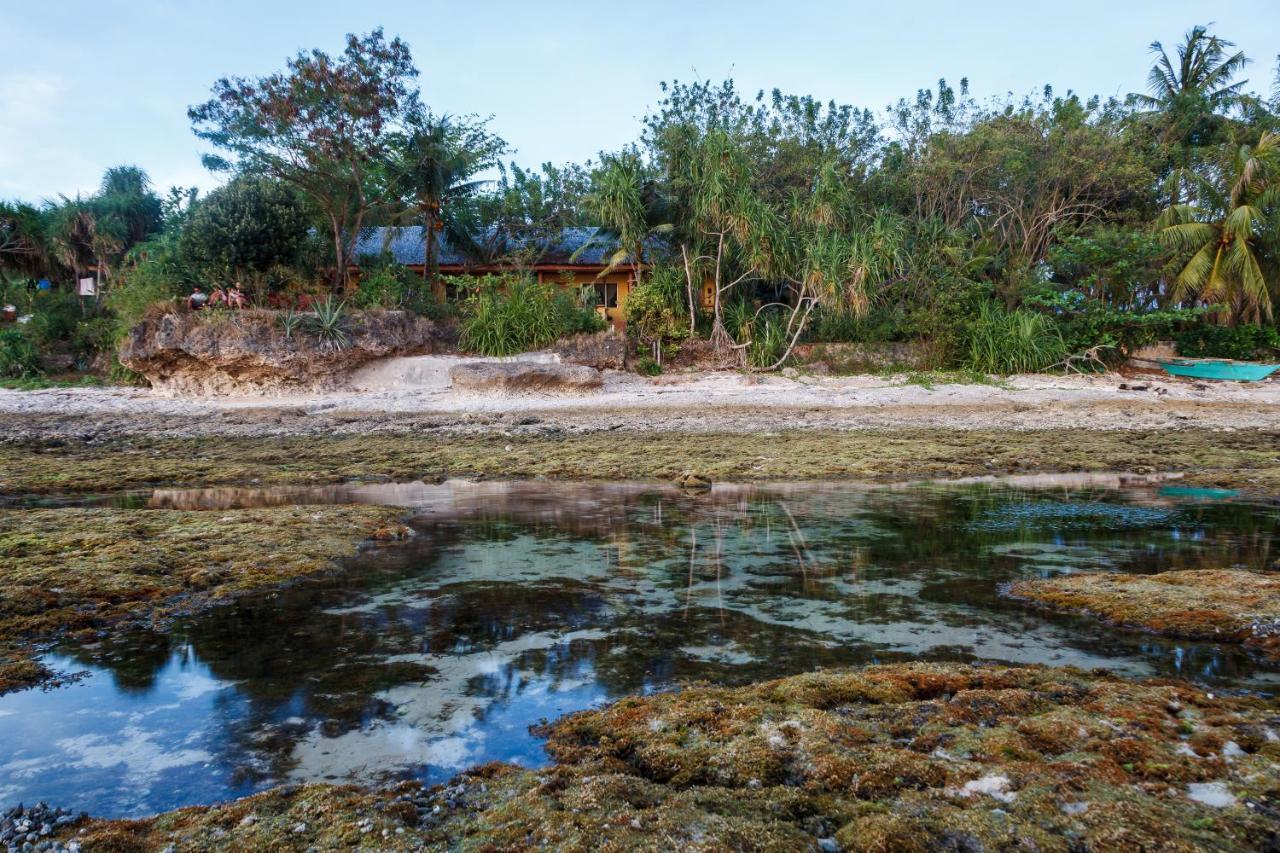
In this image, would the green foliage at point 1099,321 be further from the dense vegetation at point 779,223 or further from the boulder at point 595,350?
the boulder at point 595,350

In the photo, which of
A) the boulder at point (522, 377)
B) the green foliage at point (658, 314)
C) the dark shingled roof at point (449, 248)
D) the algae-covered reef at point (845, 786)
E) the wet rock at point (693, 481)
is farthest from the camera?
the dark shingled roof at point (449, 248)

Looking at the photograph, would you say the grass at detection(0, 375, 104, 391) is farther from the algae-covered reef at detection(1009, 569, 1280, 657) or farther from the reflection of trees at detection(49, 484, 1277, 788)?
the algae-covered reef at detection(1009, 569, 1280, 657)

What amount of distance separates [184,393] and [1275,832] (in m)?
24.5

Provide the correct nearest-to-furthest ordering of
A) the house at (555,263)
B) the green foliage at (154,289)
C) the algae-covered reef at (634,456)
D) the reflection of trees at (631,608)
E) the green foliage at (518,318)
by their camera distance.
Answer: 1. the reflection of trees at (631,608)
2. the algae-covered reef at (634,456)
3. the green foliage at (154,289)
4. the green foliage at (518,318)
5. the house at (555,263)

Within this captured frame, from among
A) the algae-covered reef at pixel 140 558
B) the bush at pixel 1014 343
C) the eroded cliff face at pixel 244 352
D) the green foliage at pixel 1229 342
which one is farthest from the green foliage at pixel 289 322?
the green foliage at pixel 1229 342

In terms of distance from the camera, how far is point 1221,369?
73.7ft

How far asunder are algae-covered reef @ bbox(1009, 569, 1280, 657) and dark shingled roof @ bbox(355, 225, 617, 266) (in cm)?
2379

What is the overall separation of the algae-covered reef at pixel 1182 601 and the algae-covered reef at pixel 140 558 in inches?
225

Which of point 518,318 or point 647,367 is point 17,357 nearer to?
point 518,318

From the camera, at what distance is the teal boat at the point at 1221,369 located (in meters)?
22.2

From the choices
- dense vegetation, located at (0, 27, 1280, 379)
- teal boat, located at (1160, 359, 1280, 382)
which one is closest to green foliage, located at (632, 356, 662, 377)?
dense vegetation, located at (0, 27, 1280, 379)

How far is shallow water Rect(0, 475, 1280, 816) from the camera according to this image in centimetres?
350

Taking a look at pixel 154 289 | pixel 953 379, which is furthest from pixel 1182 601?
pixel 154 289

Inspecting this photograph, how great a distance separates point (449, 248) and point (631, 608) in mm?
26631
